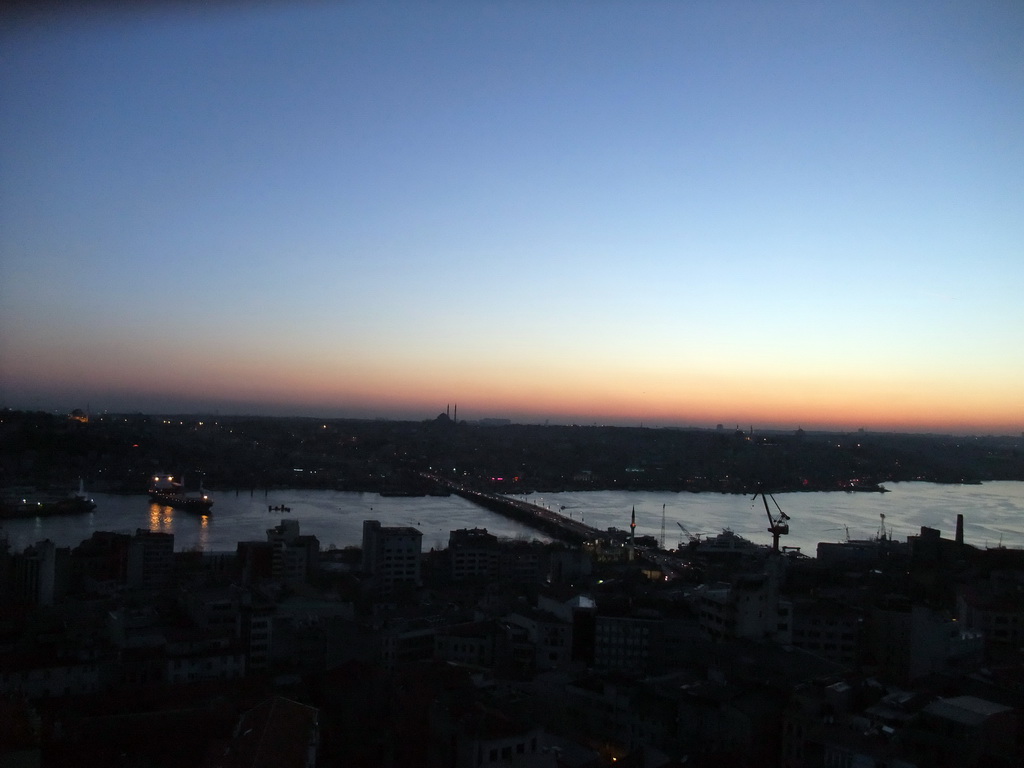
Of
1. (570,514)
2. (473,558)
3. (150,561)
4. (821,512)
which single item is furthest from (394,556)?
(821,512)

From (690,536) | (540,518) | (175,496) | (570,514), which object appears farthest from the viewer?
(570,514)

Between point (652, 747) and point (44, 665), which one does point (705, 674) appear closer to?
point (652, 747)

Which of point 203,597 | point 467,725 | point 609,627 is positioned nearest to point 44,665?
point 203,597

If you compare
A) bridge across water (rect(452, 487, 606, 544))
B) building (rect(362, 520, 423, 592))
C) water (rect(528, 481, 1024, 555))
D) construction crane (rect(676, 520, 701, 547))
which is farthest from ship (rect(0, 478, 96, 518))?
construction crane (rect(676, 520, 701, 547))

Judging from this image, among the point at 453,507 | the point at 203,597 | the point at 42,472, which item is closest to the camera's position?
the point at 203,597

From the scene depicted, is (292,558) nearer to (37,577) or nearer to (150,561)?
(150,561)

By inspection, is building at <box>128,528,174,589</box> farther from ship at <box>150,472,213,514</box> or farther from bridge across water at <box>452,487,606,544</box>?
ship at <box>150,472,213,514</box>
